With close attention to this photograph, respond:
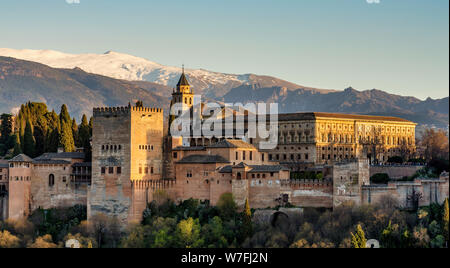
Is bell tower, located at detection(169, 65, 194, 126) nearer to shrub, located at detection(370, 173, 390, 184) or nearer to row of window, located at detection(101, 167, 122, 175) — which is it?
row of window, located at detection(101, 167, 122, 175)

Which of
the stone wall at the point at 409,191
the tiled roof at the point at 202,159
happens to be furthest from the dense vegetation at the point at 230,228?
the tiled roof at the point at 202,159

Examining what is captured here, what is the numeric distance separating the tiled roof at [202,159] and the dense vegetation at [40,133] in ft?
32.1

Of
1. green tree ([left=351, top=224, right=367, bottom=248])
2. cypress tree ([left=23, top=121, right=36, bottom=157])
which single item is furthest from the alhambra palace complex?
cypress tree ([left=23, top=121, right=36, bottom=157])

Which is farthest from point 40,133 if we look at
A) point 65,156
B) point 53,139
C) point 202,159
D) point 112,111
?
point 202,159

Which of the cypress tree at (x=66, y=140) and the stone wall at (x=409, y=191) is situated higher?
the cypress tree at (x=66, y=140)

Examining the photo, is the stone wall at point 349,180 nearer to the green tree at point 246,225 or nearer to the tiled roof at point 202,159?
the green tree at point 246,225

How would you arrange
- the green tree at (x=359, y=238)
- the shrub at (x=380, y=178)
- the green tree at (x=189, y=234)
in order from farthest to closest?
the shrub at (x=380, y=178) < the green tree at (x=189, y=234) < the green tree at (x=359, y=238)

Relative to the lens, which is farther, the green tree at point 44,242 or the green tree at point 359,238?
the green tree at point 44,242

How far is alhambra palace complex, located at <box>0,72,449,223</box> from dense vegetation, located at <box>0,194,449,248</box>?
0.96 metres

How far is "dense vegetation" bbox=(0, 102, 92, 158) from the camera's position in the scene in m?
76.6

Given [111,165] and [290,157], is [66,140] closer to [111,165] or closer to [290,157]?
[111,165]

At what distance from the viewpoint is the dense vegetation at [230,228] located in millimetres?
56000

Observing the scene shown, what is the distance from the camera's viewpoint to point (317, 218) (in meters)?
59.8
